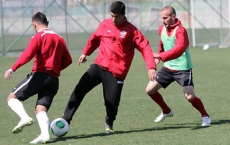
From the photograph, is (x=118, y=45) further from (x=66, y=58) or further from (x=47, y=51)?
(x=47, y=51)

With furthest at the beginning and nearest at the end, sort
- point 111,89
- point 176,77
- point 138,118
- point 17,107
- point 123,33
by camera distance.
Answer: point 138,118 < point 176,77 < point 111,89 < point 123,33 < point 17,107

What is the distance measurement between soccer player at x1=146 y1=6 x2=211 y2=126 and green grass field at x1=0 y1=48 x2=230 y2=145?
33cm

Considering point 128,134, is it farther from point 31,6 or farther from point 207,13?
point 207,13

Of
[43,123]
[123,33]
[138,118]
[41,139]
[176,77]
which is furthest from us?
[138,118]

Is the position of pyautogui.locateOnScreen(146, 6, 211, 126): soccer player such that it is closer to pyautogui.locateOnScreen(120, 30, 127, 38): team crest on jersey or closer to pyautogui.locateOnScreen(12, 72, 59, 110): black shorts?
pyautogui.locateOnScreen(120, 30, 127, 38): team crest on jersey

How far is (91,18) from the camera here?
28.1 meters

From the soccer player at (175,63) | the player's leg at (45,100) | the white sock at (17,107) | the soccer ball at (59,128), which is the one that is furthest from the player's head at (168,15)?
the white sock at (17,107)

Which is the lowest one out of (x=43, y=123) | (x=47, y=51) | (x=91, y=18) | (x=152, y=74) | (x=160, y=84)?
(x=91, y=18)

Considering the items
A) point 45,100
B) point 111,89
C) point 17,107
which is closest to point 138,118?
point 111,89

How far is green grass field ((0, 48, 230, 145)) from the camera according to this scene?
8.16 m

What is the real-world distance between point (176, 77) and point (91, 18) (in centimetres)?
1882

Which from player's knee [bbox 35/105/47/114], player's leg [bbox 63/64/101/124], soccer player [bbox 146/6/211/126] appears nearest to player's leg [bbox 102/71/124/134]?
player's leg [bbox 63/64/101/124]

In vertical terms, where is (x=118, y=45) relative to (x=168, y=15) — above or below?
below

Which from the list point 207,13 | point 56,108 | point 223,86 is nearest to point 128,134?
point 56,108
